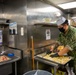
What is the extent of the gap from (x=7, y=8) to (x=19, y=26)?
0.65 metres

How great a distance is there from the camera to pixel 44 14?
114 inches

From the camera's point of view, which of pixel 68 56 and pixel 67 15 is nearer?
pixel 68 56

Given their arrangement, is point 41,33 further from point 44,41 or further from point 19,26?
point 19,26

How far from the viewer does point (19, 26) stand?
2.44m

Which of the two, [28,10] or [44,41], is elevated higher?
[28,10]

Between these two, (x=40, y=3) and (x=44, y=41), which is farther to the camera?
(x=44, y=41)

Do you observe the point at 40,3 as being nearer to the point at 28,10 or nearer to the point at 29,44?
the point at 28,10

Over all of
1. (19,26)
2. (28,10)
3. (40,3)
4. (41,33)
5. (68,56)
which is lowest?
(68,56)

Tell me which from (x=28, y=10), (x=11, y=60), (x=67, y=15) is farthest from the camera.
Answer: (x=67, y=15)

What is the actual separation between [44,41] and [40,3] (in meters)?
0.99

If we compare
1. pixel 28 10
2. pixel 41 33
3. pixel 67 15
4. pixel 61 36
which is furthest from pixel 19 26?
pixel 67 15

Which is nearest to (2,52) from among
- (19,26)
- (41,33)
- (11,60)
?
(11,60)

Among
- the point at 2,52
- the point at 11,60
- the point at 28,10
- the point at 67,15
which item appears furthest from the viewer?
the point at 67,15

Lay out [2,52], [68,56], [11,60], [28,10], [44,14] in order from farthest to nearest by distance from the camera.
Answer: [44,14]
[2,52]
[68,56]
[28,10]
[11,60]
